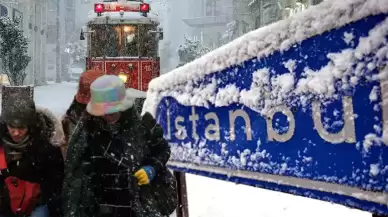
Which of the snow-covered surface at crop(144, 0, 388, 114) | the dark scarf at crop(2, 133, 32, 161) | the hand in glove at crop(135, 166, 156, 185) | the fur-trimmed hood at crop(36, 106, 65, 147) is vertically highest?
the snow-covered surface at crop(144, 0, 388, 114)

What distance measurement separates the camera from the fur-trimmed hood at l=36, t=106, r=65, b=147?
10.6 feet

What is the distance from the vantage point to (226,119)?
98.9 inches

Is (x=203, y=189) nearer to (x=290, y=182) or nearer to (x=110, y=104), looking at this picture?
(x=110, y=104)

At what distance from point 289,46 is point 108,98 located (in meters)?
1.18

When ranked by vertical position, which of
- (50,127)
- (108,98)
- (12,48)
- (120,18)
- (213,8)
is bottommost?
(50,127)

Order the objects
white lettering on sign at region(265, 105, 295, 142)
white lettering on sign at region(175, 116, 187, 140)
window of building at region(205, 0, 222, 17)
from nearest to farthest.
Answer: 1. white lettering on sign at region(265, 105, 295, 142)
2. white lettering on sign at region(175, 116, 187, 140)
3. window of building at region(205, 0, 222, 17)

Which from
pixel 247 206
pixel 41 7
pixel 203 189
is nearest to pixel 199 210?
pixel 247 206

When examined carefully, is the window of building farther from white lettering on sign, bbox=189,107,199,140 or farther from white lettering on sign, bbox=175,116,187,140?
white lettering on sign, bbox=189,107,199,140

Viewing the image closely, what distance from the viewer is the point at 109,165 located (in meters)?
2.77

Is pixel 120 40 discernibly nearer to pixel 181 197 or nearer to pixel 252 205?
pixel 252 205

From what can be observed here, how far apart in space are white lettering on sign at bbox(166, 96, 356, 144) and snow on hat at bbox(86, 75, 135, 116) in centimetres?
40

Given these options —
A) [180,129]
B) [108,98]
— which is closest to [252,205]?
[180,129]

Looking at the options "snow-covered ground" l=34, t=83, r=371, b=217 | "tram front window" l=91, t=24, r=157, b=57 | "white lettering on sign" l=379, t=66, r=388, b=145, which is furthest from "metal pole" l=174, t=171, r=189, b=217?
"tram front window" l=91, t=24, r=157, b=57

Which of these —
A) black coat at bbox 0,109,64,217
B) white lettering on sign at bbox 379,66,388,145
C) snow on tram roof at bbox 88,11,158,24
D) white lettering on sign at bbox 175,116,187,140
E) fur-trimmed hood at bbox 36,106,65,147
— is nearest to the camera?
white lettering on sign at bbox 379,66,388,145
